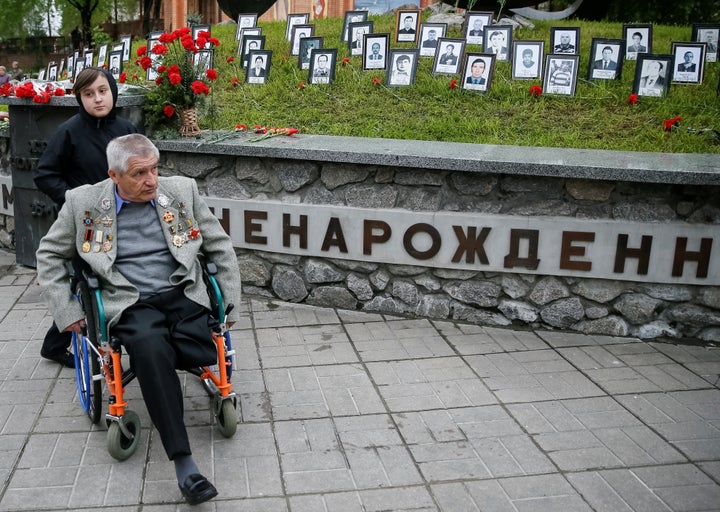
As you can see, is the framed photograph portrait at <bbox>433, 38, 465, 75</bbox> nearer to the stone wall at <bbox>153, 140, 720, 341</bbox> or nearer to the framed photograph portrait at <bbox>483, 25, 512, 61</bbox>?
the framed photograph portrait at <bbox>483, 25, 512, 61</bbox>

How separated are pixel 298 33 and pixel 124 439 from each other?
6.14m

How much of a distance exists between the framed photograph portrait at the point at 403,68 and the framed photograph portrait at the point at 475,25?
51.0 inches

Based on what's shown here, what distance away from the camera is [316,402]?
3926mm

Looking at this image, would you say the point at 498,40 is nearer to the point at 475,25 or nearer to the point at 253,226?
the point at 475,25

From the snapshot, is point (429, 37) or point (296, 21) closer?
point (429, 37)

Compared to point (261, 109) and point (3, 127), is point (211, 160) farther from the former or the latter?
point (3, 127)

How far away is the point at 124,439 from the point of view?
3.30m

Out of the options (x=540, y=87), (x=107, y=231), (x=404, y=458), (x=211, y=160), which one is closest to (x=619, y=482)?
(x=404, y=458)

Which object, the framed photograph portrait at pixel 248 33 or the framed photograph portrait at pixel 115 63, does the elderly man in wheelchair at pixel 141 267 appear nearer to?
the framed photograph portrait at pixel 248 33

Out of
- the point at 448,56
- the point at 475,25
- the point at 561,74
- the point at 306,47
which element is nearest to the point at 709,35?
the point at 561,74

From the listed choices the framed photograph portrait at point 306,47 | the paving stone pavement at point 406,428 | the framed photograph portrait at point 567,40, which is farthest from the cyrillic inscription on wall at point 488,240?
the framed photograph portrait at point 567,40

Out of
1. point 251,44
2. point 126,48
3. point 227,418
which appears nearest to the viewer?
point 227,418

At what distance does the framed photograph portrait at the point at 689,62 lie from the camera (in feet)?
22.0

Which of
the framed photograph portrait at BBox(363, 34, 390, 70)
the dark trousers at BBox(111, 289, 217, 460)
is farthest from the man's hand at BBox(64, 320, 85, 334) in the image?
the framed photograph portrait at BBox(363, 34, 390, 70)
